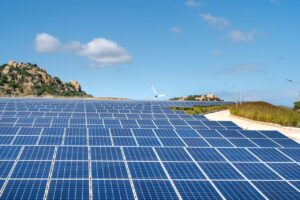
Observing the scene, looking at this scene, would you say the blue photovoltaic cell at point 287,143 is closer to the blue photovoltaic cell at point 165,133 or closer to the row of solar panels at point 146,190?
the blue photovoltaic cell at point 165,133

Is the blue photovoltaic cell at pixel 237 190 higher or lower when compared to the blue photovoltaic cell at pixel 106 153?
lower

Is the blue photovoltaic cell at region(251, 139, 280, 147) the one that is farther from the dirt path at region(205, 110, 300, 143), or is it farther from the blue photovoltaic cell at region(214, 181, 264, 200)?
the dirt path at region(205, 110, 300, 143)

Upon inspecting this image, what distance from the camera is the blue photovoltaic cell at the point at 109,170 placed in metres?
22.3

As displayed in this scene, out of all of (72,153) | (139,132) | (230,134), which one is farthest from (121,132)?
(230,134)

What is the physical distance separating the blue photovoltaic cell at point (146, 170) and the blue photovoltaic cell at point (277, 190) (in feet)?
17.5

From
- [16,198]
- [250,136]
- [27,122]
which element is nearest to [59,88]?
[27,122]

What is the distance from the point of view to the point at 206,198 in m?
20.4

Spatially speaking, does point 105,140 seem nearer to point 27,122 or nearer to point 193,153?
point 193,153

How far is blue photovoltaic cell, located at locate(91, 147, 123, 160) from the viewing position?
2543cm

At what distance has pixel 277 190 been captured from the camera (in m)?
22.0

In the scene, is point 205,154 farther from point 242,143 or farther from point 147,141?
point 242,143

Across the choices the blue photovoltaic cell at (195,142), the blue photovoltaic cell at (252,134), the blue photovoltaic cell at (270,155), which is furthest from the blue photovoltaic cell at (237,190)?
the blue photovoltaic cell at (252,134)

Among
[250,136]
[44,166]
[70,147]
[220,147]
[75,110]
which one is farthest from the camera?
[75,110]

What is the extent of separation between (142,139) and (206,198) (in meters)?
11.6
